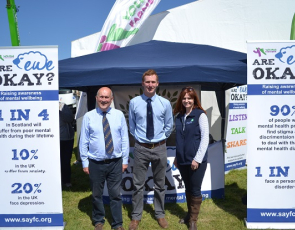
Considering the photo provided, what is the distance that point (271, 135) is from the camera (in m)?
2.83

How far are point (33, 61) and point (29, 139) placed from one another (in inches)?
33.3

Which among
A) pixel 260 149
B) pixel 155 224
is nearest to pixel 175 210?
pixel 155 224

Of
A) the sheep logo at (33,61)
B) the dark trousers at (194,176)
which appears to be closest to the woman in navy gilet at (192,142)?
the dark trousers at (194,176)

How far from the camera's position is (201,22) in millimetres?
7043

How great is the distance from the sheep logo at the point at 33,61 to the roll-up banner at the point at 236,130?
386 centimetres

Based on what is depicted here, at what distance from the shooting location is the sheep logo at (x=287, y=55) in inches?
108

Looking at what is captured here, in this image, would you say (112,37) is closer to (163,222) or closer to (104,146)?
(104,146)

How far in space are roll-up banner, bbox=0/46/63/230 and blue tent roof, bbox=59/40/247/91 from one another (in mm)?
678

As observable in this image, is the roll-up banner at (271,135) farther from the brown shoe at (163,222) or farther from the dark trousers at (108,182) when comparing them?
the dark trousers at (108,182)

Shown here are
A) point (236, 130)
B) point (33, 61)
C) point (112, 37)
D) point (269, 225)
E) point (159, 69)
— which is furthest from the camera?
point (112, 37)

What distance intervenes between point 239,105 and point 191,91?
3173 millimetres

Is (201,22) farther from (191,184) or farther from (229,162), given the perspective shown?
(191,184)

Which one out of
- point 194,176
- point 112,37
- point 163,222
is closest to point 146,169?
point 194,176

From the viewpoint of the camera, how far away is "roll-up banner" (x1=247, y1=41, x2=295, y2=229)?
2773 millimetres
